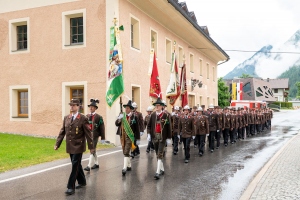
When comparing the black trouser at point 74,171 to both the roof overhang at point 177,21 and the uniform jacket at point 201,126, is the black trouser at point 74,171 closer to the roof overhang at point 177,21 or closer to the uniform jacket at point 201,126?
the uniform jacket at point 201,126

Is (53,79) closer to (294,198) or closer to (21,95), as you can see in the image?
(21,95)

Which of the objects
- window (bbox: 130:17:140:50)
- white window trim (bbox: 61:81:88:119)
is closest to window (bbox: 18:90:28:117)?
white window trim (bbox: 61:81:88:119)

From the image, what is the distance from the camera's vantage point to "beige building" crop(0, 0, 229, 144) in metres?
16.2

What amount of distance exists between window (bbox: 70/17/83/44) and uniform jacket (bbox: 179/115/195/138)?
807 cm

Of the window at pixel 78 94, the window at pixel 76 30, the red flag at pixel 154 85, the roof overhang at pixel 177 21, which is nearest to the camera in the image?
the red flag at pixel 154 85

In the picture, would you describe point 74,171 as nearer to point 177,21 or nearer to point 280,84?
point 177,21

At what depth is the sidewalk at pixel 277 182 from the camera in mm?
6273

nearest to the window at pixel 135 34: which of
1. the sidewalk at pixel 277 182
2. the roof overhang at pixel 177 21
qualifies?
the roof overhang at pixel 177 21

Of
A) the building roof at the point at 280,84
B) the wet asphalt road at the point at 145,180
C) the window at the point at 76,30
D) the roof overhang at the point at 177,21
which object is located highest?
the building roof at the point at 280,84

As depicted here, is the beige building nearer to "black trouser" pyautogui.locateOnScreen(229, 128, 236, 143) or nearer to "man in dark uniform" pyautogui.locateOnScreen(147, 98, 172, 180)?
"black trouser" pyautogui.locateOnScreen(229, 128, 236, 143)

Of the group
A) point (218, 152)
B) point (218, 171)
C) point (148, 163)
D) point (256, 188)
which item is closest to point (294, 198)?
point (256, 188)

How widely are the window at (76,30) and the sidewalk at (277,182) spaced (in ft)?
36.2

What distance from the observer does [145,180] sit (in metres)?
7.97

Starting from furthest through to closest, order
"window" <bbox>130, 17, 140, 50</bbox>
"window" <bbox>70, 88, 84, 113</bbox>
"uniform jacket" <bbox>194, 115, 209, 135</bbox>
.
A: 1. "window" <bbox>130, 17, 140, 50</bbox>
2. "window" <bbox>70, 88, 84, 113</bbox>
3. "uniform jacket" <bbox>194, 115, 209, 135</bbox>
